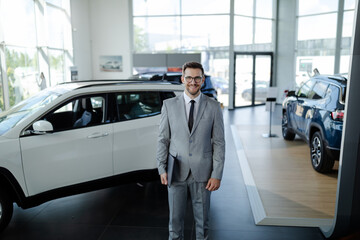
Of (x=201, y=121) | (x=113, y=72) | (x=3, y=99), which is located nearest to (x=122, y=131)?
(x=201, y=121)

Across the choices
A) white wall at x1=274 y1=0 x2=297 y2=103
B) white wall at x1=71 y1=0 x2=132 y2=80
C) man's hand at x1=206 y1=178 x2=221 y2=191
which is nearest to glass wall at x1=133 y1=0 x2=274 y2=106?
white wall at x1=71 y1=0 x2=132 y2=80

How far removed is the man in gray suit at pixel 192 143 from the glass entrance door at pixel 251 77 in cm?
1231

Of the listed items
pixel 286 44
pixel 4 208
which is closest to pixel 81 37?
pixel 286 44

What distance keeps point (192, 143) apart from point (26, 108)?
2143 millimetres

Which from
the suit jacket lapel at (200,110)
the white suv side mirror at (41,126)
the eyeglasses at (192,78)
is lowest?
the white suv side mirror at (41,126)

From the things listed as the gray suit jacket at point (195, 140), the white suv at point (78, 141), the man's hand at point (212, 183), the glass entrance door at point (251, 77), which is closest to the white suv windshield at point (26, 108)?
the white suv at point (78, 141)

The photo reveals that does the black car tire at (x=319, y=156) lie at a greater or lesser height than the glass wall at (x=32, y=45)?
lesser

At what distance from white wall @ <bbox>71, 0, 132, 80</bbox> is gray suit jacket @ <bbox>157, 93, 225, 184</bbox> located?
472 inches

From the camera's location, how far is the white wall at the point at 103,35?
1388cm

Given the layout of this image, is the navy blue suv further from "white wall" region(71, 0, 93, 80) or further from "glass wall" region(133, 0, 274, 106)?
"white wall" region(71, 0, 93, 80)

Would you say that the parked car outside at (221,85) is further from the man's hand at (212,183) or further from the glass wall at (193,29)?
the man's hand at (212,183)

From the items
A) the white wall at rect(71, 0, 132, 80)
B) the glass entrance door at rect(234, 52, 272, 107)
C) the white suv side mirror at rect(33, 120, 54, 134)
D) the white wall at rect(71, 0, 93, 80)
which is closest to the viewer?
the white suv side mirror at rect(33, 120, 54, 134)

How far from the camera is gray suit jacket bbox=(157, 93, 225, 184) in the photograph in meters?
2.59

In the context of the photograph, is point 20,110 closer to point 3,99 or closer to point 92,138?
point 92,138
